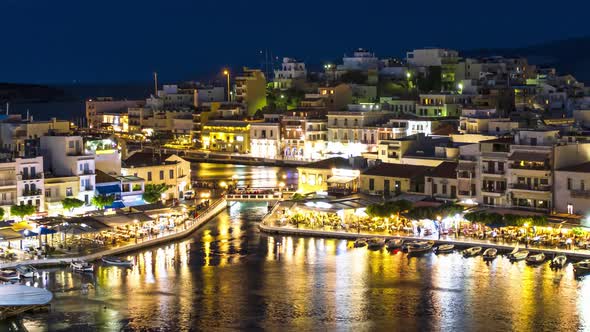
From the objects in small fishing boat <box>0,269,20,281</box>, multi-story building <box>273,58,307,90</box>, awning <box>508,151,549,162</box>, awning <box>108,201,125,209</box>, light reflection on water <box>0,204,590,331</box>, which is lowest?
light reflection on water <box>0,204,590,331</box>

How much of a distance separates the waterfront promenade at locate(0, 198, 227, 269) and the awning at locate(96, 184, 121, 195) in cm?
244

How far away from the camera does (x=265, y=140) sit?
49.6 m

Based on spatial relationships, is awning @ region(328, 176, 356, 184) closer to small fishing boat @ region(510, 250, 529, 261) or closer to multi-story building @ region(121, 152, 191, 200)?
multi-story building @ region(121, 152, 191, 200)

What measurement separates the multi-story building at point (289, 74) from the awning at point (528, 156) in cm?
3237

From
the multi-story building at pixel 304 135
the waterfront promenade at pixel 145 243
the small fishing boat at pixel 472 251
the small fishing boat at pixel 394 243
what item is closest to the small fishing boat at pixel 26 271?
the waterfront promenade at pixel 145 243

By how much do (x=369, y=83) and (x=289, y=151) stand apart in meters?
9.66

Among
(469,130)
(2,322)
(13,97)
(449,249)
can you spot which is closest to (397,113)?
(469,130)

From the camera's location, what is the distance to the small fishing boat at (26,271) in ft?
70.1

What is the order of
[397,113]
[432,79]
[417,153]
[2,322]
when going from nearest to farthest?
[2,322] → [417,153] → [397,113] → [432,79]

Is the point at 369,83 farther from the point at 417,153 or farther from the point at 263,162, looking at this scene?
the point at 417,153

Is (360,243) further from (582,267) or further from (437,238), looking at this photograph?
(582,267)

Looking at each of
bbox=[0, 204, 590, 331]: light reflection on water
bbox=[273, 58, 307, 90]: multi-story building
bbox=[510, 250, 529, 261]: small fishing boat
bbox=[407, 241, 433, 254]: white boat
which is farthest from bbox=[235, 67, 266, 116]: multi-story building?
bbox=[510, 250, 529, 261]: small fishing boat

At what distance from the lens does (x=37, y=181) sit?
26.7 m

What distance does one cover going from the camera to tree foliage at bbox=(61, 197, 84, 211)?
2680 cm
